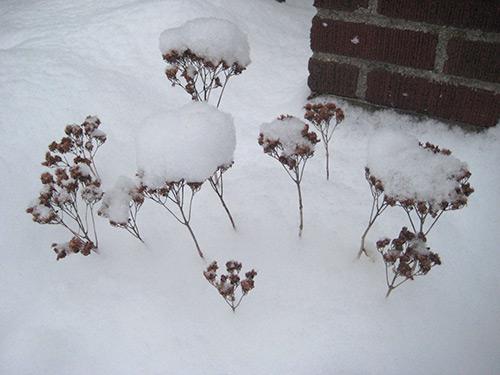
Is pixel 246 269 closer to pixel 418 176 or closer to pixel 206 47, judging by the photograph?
pixel 418 176

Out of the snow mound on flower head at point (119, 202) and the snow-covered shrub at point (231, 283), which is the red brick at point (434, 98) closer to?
the snow-covered shrub at point (231, 283)

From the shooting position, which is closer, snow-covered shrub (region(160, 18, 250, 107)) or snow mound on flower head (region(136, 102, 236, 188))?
snow mound on flower head (region(136, 102, 236, 188))

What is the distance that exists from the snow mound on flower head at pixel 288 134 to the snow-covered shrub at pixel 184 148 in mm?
176

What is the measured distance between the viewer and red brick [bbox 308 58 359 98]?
233cm

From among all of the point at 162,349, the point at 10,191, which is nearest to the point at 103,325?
the point at 162,349

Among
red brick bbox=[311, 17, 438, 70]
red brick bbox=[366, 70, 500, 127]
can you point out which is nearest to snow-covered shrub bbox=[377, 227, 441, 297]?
red brick bbox=[366, 70, 500, 127]

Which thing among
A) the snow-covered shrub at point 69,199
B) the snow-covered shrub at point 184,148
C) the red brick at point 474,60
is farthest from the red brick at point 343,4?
the snow-covered shrub at point 69,199

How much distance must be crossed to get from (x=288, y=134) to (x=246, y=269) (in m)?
0.65

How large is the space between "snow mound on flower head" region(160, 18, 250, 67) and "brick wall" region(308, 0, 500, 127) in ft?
2.20

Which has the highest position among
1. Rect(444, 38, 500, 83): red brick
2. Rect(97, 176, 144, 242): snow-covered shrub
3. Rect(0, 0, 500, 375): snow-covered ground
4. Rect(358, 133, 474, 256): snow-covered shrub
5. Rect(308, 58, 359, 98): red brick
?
Rect(444, 38, 500, 83): red brick

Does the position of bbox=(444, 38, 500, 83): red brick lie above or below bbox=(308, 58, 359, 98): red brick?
above

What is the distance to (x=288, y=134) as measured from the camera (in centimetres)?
167

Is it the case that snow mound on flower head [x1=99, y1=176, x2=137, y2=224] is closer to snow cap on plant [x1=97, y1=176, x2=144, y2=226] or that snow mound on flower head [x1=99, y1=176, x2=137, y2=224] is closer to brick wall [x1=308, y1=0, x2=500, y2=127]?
snow cap on plant [x1=97, y1=176, x2=144, y2=226]

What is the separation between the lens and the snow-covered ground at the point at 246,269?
150cm
